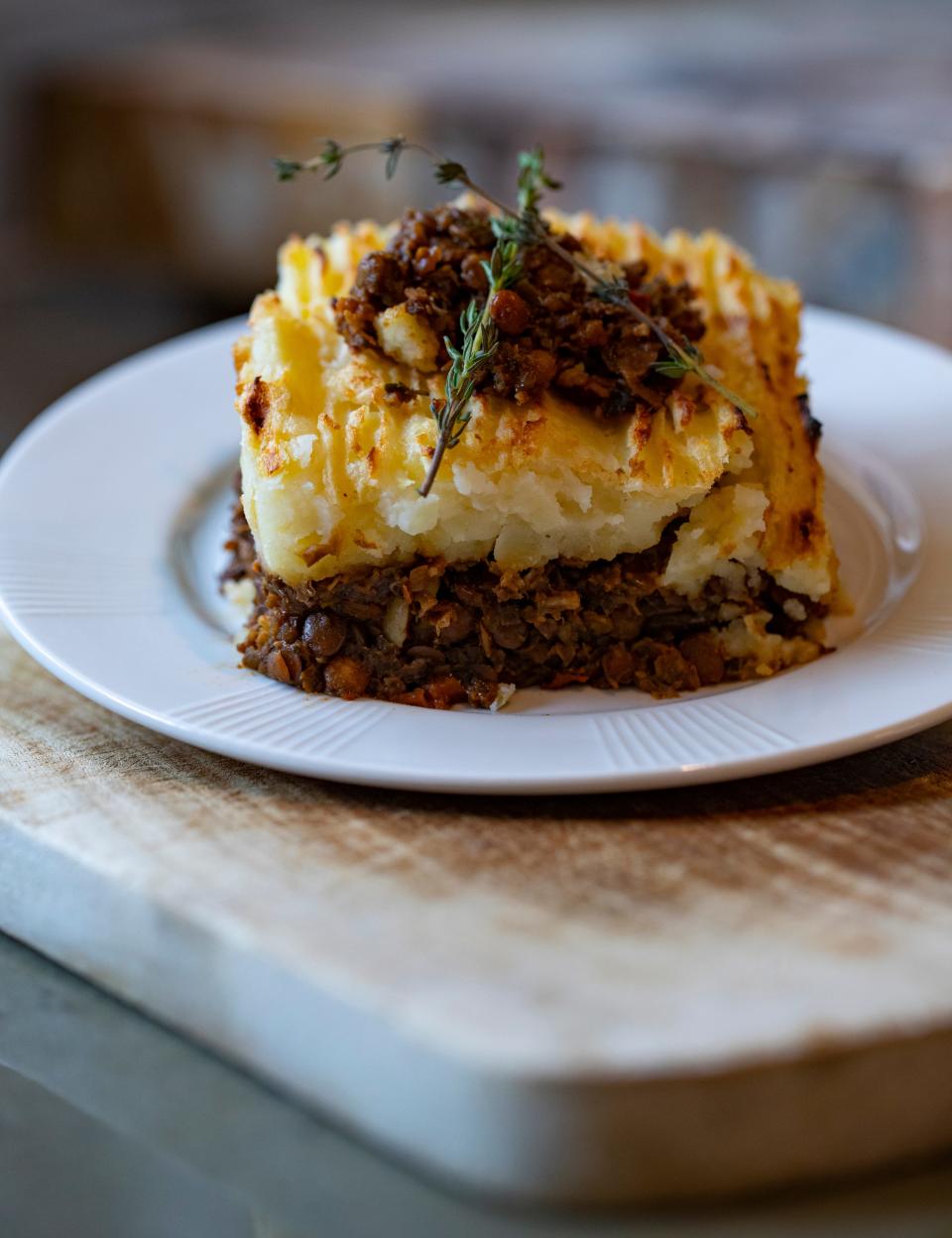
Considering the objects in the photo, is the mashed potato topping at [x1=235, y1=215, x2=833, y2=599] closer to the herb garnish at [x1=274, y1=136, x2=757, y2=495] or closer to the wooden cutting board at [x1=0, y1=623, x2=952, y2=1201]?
the herb garnish at [x1=274, y1=136, x2=757, y2=495]

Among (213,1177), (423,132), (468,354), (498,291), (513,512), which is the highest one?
(423,132)

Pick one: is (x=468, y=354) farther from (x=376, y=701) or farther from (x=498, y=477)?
(x=376, y=701)

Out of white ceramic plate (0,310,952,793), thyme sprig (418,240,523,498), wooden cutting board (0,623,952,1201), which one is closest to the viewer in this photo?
wooden cutting board (0,623,952,1201)

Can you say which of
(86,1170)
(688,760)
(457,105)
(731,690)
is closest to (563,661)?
(731,690)

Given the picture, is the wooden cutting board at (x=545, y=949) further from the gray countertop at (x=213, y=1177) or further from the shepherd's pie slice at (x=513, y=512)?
the shepherd's pie slice at (x=513, y=512)

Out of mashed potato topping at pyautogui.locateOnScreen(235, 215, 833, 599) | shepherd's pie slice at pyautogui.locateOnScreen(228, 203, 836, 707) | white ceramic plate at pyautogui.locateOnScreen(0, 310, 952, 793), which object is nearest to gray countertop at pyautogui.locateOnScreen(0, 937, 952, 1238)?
white ceramic plate at pyautogui.locateOnScreen(0, 310, 952, 793)

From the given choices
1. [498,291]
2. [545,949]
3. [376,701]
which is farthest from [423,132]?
[545,949]
